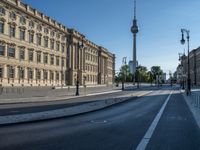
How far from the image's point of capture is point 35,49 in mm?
73562

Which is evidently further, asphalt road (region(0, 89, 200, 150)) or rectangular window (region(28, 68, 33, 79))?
rectangular window (region(28, 68, 33, 79))

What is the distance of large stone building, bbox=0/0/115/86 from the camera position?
201 feet

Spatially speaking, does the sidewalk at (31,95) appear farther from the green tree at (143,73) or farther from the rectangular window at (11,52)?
the green tree at (143,73)

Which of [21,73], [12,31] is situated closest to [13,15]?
[12,31]

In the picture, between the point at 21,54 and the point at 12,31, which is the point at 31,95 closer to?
the point at 12,31

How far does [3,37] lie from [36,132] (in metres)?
52.6

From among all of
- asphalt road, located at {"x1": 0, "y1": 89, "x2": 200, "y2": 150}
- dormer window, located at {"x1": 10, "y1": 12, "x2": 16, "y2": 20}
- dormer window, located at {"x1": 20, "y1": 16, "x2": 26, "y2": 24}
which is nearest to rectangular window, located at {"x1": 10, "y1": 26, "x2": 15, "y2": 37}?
dormer window, located at {"x1": 10, "y1": 12, "x2": 16, "y2": 20}

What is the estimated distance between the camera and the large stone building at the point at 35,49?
61.3 m

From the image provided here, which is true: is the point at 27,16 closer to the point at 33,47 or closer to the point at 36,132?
the point at 33,47

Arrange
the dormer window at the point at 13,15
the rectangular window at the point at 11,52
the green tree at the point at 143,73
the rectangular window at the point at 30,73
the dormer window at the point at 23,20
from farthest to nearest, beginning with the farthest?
the green tree at the point at 143,73, the rectangular window at the point at 30,73, the dormer window at the point at 23,20, the dormer window at the point at 13,15, the rectangular window at the point at 11,52

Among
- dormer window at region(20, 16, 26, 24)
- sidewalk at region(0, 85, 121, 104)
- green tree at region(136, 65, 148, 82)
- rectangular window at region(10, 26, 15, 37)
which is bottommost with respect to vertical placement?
sidewalk at region(0, 85, 121, 104)

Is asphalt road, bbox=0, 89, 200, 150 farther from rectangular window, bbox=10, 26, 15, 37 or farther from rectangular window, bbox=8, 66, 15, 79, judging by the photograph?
rectangular window, bbox=10, 26, 15, 37

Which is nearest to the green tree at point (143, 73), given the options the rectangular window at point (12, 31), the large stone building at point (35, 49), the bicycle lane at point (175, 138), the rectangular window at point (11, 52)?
the large stone building at point (35, 49)

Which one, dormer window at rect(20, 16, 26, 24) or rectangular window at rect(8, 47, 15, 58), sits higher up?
dormer window at rect(20, 16, 26, 24)
